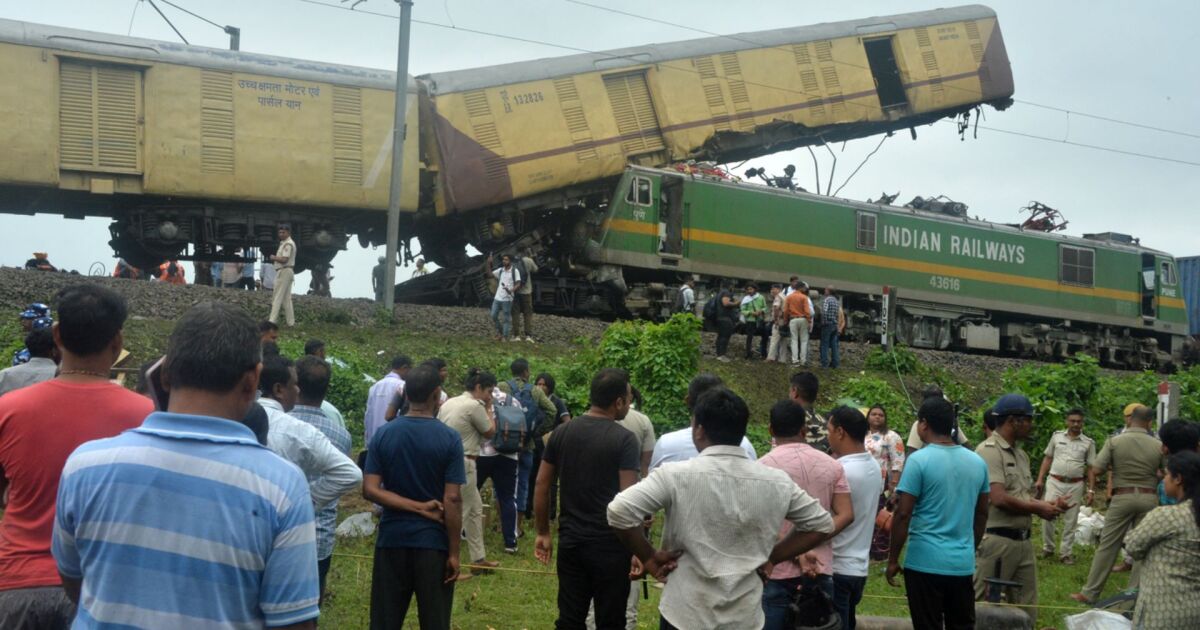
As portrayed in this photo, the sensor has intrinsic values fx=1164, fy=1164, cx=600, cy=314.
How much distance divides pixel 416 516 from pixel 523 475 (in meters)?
4.54

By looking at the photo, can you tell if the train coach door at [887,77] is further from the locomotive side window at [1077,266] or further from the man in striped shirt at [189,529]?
the man in striped shirt at [189,529]

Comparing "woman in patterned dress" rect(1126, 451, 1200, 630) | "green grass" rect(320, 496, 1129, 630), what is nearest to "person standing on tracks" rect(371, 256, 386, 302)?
"green grass" rect(320, 496, 1129, 630)

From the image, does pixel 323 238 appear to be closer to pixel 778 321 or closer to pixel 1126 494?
pixel 778 321

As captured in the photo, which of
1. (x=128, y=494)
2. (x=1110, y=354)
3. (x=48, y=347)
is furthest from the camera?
(x=1110, y=354)

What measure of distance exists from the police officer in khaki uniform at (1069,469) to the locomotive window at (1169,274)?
2035 cm

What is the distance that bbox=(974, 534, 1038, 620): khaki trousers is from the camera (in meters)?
6.84

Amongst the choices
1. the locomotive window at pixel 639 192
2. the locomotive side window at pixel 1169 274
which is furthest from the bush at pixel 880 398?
the locomotive side window at pixel 1169 274

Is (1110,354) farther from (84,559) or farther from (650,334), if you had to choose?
(84,559)

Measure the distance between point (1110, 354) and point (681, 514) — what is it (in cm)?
2624

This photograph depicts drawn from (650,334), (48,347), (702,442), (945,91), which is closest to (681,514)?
(702,442)

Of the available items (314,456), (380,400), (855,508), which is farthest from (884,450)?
(314,456)

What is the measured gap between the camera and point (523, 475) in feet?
32.4

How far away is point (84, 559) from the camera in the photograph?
8.68 ft

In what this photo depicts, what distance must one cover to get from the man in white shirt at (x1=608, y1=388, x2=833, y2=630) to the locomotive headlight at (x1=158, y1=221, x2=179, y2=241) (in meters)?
14.8
